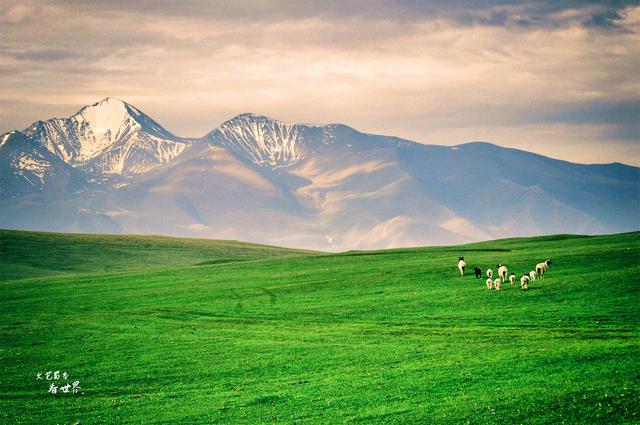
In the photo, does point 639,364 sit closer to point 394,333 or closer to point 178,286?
point 394,333

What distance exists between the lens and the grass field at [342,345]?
3206 centimetres

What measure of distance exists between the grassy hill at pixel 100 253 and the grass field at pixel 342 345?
40666 mm

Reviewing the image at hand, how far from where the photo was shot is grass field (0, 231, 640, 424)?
105 feet

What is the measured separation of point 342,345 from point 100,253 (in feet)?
356

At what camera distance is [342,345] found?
151 ft

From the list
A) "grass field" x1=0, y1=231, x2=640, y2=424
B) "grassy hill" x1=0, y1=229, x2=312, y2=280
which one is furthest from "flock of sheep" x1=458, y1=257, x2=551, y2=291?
"grassy hill" x1=0, y1=229, x2=312, y2=280

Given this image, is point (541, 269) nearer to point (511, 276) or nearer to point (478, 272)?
point (511, 276)

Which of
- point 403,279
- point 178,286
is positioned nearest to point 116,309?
point 178,286

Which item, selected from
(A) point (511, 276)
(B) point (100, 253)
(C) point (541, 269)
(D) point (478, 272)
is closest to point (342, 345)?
(A) point (511, 276)

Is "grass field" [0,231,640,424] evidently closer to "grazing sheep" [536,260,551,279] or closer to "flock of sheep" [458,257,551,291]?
"grazing sheep" [536,260,551,279]

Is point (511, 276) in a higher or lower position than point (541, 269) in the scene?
lower

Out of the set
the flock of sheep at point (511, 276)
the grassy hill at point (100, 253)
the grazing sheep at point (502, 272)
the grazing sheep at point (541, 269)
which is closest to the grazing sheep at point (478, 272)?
the flock of sheep at point (511, 276)

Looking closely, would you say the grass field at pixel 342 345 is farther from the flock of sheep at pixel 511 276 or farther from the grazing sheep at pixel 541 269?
the flock of sheep at pixel 511 276

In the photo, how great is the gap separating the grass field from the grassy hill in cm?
4067
